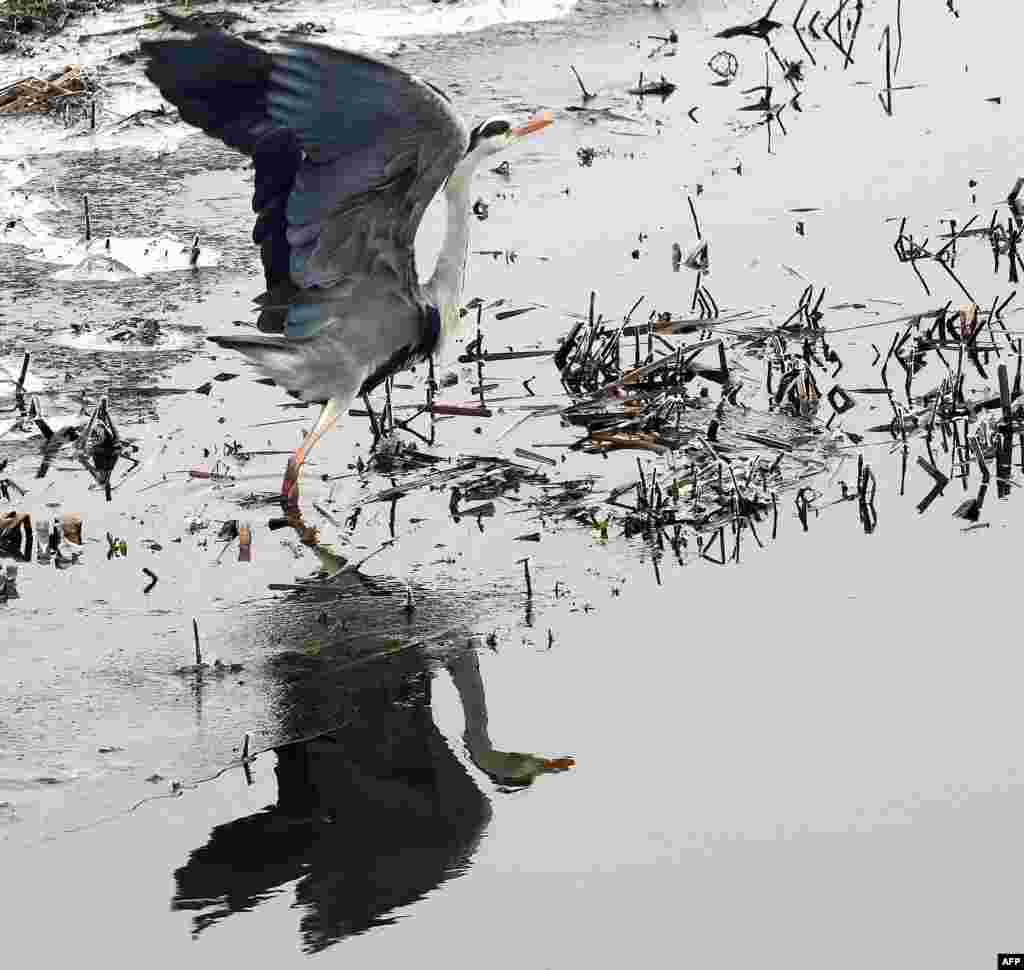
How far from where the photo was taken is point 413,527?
A: 6.88 metres

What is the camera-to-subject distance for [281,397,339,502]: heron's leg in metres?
7.07

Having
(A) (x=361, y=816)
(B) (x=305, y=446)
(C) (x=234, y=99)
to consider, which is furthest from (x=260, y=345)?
(A) (x=361, y=816)

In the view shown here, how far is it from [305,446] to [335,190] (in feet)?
3.51

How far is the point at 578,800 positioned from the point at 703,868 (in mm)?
408

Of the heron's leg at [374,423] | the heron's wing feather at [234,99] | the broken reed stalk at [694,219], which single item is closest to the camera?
the heron's wing feather at [234,99]

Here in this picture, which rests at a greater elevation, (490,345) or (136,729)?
(490,345)

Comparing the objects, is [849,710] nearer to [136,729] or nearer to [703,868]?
[703,868]

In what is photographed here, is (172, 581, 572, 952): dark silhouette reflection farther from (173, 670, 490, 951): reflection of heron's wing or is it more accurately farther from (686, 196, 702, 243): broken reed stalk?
(686, 196, 702, 243): broken reed stalk

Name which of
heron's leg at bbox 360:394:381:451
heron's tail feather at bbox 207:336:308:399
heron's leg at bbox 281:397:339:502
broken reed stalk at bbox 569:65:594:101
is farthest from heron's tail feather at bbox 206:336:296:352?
broken reed stalk at bbox 569:65:594:101

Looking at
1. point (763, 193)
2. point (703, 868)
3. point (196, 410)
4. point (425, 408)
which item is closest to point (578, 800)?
point (703, 868)

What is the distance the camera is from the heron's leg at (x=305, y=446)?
707 cm

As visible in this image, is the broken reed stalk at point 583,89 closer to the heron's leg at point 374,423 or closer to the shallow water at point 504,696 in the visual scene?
the shallow water at point 504,696

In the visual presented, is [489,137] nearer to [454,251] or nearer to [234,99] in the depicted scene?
[454,251]

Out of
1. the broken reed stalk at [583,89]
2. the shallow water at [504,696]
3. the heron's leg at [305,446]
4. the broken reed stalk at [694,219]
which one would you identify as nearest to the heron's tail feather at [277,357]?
the heron's leg at [305,446]
